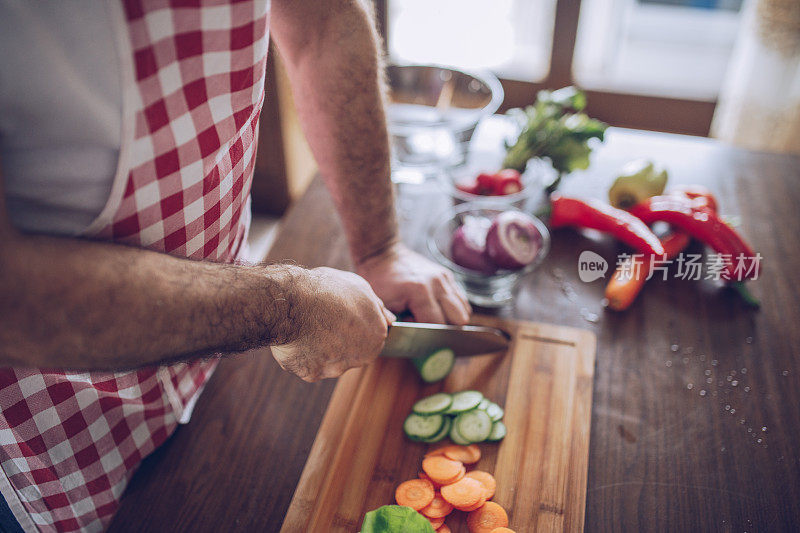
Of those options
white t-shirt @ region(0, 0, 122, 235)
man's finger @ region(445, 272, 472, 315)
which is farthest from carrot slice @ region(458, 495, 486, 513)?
white t-shirt @ region(0, 0, 122, 235)

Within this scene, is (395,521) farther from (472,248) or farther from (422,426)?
(472,248)

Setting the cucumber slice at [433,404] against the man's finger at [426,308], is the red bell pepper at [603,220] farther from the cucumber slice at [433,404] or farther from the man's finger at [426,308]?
the cucumber slice at [433,404]

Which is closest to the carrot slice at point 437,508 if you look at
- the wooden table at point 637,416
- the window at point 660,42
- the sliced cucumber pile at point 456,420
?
the sliced cucumber pile at point 456,420

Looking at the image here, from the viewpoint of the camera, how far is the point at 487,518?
908 millimetres

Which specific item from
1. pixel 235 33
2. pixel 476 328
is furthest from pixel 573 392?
pixel 235 33

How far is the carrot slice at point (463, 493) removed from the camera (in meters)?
0.90

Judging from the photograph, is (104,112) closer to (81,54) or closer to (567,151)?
(81,54)

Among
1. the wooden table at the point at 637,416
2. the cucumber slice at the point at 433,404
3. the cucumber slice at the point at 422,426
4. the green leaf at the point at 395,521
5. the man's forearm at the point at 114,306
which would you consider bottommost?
the wooden table at the point at 637,416

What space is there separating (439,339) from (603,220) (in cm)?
56

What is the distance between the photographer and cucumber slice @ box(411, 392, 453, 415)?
3.36 ft

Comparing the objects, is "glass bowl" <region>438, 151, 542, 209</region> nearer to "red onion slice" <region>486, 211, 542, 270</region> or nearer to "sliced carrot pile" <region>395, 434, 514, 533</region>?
"red onion slice" <region>486, 211, 542, 270</region>

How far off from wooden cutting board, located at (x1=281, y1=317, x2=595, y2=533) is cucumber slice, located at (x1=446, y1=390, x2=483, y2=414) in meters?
0.04

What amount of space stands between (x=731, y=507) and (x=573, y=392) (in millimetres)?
289

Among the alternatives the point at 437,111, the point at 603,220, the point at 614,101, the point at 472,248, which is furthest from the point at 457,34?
the point at 472,248
